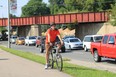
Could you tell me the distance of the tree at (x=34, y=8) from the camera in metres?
178

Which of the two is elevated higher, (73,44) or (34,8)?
(34,8)

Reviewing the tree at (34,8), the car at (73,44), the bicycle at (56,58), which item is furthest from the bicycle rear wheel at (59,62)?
the tree at (34,8)

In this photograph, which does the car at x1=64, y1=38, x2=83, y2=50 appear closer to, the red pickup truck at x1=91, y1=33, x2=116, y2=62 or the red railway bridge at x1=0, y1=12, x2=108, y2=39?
the red pickup truck at x1=91, y1=33, x2=116, y2=62

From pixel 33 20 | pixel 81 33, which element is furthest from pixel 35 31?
pixel 81 33

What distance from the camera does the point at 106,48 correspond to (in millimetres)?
23688

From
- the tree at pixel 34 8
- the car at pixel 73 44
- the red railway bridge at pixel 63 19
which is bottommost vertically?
the car at pixel 73 44

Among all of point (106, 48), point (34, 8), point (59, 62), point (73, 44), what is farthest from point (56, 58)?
point (34, 8)

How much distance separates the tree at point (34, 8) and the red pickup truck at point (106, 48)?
152335mm

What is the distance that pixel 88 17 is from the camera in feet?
270

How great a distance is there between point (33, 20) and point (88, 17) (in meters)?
19.7

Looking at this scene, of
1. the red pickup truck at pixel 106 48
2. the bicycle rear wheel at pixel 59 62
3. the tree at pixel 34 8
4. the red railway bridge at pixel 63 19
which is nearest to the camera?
the bicycle rear wheel at pixel 59 62

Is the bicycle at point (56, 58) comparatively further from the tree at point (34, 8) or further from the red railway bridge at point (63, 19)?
the tree at point (34, 8)

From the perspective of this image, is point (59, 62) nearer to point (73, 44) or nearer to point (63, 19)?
point (73, 44)

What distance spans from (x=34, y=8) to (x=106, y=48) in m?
157
